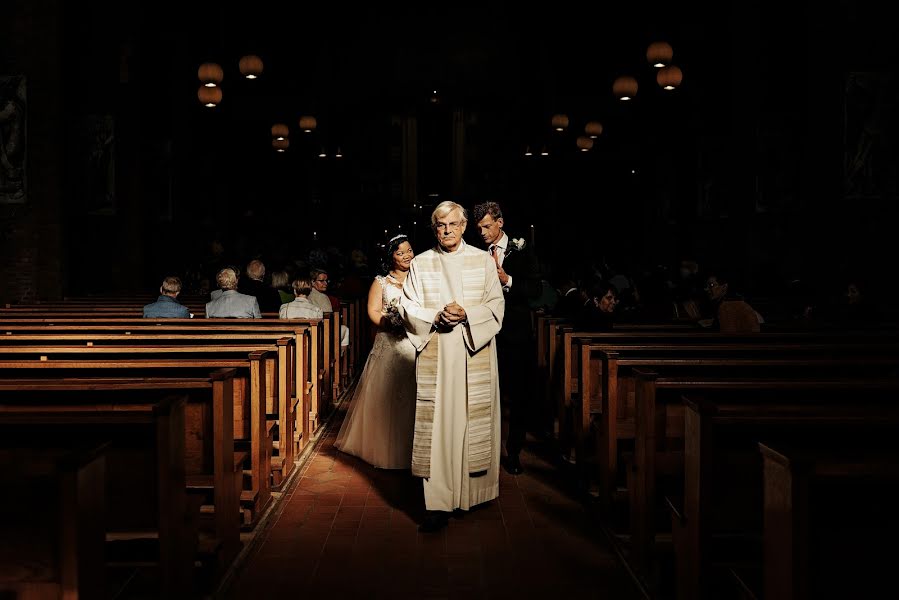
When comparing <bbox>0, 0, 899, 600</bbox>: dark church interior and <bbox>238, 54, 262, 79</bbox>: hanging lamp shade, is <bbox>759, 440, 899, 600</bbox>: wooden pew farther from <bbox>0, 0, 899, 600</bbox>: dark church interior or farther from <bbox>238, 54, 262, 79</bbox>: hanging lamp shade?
<bbox>238, 54, 262, 79</bbox>: hanging lamp shade

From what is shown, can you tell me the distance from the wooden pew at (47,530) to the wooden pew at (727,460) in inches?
80.3

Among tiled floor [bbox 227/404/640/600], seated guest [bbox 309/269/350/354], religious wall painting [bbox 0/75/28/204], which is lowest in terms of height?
tiled floor [bbox 227/404/640/600]

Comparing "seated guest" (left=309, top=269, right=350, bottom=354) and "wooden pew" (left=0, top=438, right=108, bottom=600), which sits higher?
"seated guest" (left=309, top=269, right=350, bottom=354)

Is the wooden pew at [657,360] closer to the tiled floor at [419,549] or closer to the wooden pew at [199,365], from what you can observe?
the tiled floor at [419,549]

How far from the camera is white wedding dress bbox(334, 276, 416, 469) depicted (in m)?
6.12

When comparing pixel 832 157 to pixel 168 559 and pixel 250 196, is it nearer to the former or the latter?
pixel 168 559

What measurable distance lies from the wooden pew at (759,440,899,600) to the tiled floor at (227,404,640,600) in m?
1.48

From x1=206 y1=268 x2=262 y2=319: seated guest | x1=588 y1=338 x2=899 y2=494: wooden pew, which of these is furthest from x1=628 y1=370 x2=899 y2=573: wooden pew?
x1=206 y1=268 x2=262 y2=319: seated guest

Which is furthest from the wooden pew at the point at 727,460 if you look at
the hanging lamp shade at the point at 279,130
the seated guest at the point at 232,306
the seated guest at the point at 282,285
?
the hanging lamp shade at the point at 279,130

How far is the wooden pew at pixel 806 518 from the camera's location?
2369 mm

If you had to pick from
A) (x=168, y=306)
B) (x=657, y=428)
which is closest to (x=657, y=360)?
(x=657, y=428)

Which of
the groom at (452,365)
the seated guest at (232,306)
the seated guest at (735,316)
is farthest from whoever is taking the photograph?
the seated guest at (232,306)

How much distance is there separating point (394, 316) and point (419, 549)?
4.53 ft

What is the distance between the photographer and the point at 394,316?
205 inches
